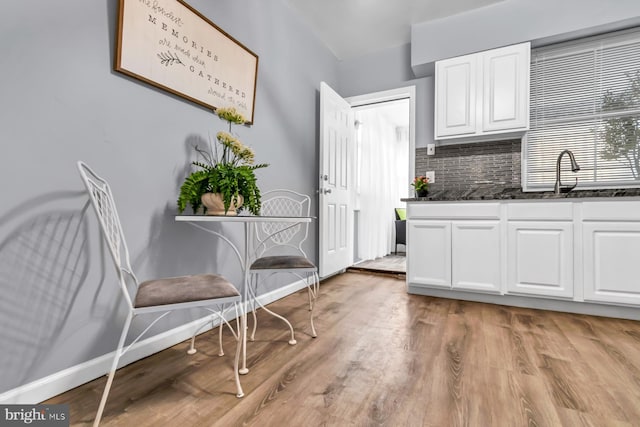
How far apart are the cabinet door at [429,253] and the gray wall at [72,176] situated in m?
1.87

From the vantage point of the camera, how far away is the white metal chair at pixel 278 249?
1829mm

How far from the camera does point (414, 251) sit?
2.90 meters

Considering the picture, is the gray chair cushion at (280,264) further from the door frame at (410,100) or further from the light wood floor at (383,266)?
the light wood floor at (383,266)

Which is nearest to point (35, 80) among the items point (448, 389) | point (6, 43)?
point (6, 43)

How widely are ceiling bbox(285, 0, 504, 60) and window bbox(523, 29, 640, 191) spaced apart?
0.90m

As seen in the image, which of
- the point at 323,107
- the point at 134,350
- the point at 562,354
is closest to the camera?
the point at 134,350

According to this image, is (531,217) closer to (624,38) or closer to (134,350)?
(624,38)

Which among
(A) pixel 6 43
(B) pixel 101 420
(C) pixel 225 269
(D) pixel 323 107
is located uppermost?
(D) pixel 323 107

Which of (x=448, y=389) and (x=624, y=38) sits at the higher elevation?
(x=624, y=38)

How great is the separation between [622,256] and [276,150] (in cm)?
277

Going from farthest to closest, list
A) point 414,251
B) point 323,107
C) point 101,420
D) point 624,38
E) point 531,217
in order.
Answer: point 323,107, point 414,251, point 624,38, point 531,217, point 101,420

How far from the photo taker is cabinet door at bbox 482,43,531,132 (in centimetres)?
273

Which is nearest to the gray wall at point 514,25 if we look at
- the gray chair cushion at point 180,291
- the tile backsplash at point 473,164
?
the tile backsplash at point 473,164

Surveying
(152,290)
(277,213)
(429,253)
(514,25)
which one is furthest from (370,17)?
(152,290)
